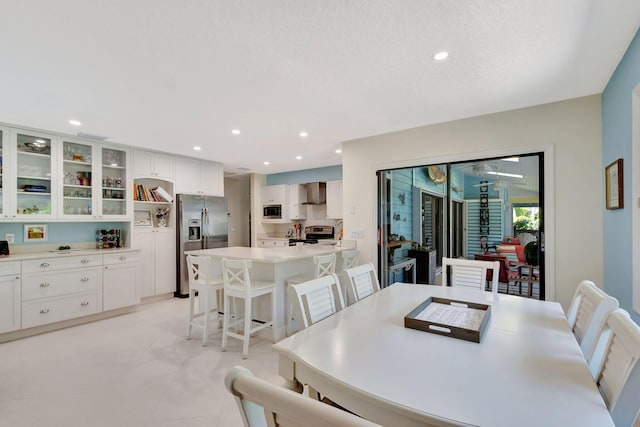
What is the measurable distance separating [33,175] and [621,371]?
17.9ft

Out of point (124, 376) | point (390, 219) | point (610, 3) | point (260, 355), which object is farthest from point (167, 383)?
point (610, 3)

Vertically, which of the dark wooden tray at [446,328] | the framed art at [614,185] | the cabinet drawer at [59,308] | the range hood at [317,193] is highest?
the range hood at [317,193]

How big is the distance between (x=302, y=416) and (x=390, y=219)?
153 inches

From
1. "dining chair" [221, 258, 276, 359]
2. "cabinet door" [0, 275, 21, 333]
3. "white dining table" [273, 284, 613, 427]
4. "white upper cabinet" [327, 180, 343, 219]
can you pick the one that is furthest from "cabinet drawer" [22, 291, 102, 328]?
"white upper cabinet" [327, 180, 343, 219]

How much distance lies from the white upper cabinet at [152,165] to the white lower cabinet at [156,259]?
34.0 inches

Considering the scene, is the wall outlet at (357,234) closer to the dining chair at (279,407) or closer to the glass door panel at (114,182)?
the glass door panel at (114,182)

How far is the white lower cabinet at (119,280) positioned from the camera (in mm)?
3939

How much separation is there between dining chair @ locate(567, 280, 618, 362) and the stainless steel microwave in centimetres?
551

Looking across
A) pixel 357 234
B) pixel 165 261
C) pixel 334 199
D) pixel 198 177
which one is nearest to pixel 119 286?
pixel 165 261

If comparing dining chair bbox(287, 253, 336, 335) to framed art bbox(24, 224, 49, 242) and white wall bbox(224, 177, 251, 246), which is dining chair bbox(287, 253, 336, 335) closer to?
framed art bbox(24, 224, 49, 242)

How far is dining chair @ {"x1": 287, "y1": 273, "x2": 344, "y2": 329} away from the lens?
1.49 m

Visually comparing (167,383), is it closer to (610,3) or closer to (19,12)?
(19,12)

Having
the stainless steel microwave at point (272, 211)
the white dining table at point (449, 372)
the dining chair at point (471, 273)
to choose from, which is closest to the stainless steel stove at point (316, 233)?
the stainless steel microwave at point (272, 211)

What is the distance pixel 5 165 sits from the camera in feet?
11.2
